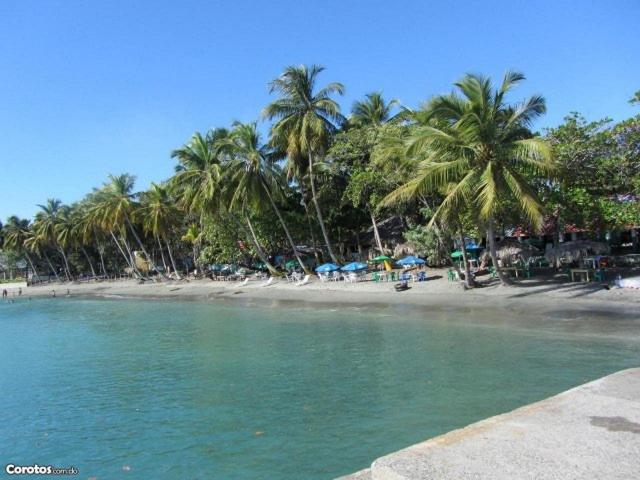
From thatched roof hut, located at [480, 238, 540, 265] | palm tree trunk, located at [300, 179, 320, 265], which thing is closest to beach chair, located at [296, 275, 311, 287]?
palm tree trunk, located at [300, 179, 320, 265]

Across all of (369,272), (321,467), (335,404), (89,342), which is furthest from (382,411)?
(369,272)

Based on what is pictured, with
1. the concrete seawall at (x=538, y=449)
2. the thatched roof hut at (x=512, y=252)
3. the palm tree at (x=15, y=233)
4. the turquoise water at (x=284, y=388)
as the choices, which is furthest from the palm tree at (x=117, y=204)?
the concrete seawall at (x=538, y=449)

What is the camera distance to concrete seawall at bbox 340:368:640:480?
12.7 feet

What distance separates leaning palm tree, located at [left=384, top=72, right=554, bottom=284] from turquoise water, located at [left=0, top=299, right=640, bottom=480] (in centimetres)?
472

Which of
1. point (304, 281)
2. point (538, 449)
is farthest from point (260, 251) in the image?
point (538, 449)

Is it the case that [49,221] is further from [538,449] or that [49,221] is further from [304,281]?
[538,449]

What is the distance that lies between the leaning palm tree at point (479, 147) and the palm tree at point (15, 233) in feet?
231

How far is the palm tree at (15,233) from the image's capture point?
72.9m

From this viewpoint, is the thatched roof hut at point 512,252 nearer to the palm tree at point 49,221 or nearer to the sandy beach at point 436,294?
the sandy beach at point 436,294

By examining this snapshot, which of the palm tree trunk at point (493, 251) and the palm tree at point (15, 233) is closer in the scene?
the palm tree trunk at point (493, 251)

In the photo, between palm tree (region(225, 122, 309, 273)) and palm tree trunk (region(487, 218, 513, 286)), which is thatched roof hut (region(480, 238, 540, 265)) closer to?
palm tree trunk (region(487, 218, 513, 286))

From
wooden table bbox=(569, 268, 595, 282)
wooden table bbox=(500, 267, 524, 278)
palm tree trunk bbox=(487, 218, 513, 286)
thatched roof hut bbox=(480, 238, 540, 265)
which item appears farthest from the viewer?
thatched roof hut bbox=(480, 238, 540, 265)

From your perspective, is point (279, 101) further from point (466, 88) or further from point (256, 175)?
point (466, 88)

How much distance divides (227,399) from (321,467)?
4118 mm
